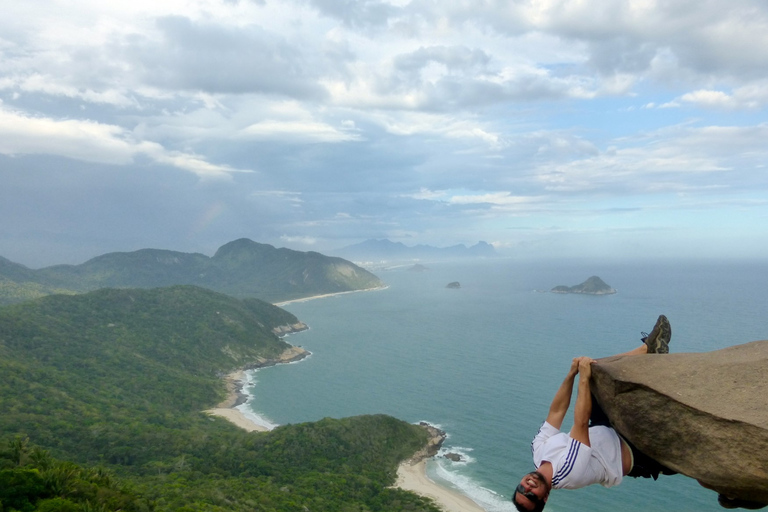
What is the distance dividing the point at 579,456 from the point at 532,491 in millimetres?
679

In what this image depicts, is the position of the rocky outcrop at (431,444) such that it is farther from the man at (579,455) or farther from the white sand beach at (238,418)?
the man at (579,455)

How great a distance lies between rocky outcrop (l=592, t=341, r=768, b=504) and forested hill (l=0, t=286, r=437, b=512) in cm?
2109

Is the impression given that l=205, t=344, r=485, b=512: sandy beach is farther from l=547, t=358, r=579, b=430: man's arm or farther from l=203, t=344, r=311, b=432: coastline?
l=547, t=358, r=579, b=430: man's arm

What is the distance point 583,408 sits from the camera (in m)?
5.58

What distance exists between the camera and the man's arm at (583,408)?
5.41m

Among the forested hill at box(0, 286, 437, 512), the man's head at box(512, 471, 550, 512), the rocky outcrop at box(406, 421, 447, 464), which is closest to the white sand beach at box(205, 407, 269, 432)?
the forested hill at box(0, 286, 437, 512)

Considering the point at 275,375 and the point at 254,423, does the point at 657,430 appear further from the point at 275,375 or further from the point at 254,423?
the point at 275,375

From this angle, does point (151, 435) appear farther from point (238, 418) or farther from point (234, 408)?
point (234, 408)

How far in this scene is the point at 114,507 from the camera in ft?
69.4

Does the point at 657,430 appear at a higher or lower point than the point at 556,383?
higher

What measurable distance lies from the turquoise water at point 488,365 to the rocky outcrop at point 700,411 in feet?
128

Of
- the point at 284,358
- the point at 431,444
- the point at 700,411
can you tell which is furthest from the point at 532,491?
the point at 284,358

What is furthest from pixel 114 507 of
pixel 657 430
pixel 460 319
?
pixel 460 319

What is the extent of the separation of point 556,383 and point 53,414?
191ft
